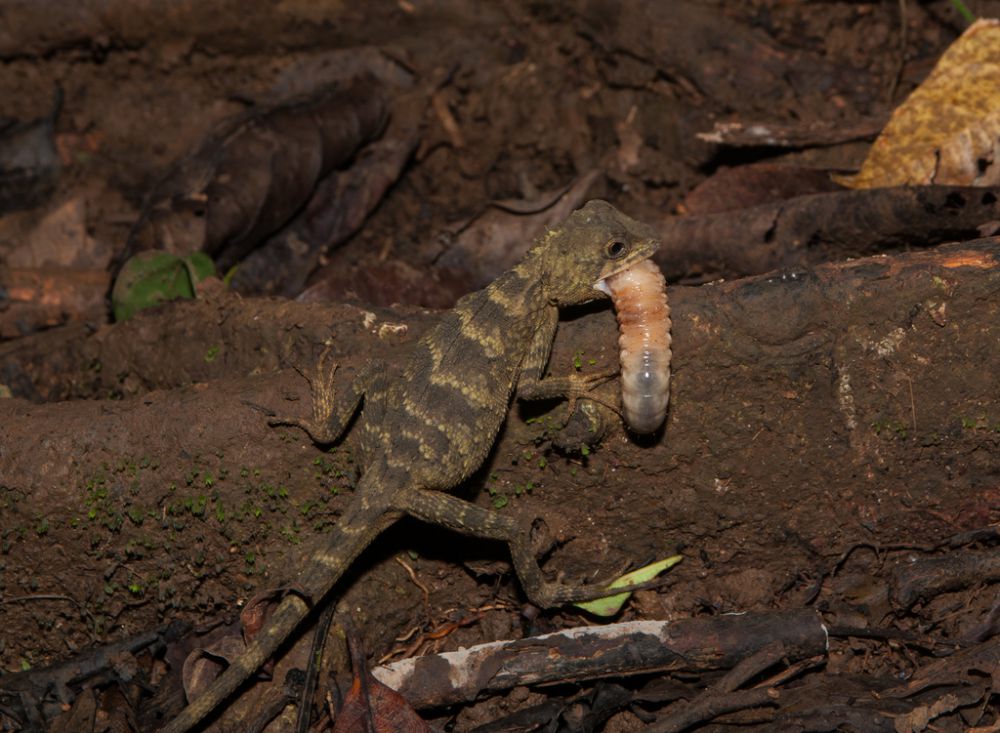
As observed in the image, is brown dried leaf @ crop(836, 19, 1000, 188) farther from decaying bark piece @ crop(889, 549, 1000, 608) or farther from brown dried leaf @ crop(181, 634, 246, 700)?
brown dried leaf @ crop(181, 634, 246, 700)

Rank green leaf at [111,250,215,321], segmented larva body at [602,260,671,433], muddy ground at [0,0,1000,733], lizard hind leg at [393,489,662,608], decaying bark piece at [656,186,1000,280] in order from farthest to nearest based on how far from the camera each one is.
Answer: green leaf at [111,250,215,321]
decaying bark piece at [656,186,1000,280]
lizard hind leg at [393,489,662,608]
muddy ground at [0,0,1000,733]
segmented larva body at [602,260,671,433]

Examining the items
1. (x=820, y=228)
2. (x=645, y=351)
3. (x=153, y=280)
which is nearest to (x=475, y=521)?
(x=645, y=351)

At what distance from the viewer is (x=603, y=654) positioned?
4.27 m

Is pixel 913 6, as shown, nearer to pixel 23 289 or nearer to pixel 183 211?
pixel 183 211

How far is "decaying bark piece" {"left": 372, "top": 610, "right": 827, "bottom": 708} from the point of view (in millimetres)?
4223

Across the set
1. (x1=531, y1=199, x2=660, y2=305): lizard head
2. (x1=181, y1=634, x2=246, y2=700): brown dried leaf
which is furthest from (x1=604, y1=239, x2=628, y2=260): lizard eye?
(x1=181, y1=634, x2=246, y2=700): brown dried leaf

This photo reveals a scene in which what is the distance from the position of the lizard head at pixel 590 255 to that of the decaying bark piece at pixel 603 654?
1.59m

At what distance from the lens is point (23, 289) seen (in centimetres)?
664

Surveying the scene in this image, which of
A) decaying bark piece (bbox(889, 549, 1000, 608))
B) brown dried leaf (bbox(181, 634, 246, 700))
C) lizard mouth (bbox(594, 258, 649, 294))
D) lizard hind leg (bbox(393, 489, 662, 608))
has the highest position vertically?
lizard mouth (bbox(594, 258, 649, 294))

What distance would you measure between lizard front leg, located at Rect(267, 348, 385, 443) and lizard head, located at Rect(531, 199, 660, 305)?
1.01m

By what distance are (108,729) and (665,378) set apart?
303cm

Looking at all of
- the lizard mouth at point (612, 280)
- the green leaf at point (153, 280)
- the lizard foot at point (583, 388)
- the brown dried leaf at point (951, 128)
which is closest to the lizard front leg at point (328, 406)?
the lizard foot at point (583, 388)

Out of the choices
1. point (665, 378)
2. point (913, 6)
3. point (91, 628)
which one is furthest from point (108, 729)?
point (913, 6)

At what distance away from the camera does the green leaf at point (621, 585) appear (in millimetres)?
4598
